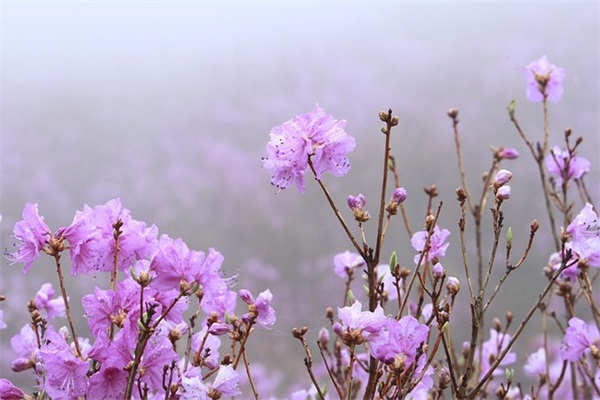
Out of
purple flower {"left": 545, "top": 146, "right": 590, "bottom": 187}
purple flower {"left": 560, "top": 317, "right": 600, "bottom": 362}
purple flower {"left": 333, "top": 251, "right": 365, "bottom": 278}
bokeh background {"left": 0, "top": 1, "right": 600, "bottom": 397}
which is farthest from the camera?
bokeh background {"left": 0, "top": 1, "right": 600, "bottom": 397}

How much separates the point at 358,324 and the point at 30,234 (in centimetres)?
38

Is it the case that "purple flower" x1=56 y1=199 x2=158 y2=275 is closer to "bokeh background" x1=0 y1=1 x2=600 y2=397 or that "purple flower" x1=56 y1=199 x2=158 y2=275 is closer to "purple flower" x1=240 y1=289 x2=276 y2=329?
"purple flower" x1=240 y1=289 x2=276 y2=329

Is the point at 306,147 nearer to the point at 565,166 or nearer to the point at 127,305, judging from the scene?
the point at 127,305

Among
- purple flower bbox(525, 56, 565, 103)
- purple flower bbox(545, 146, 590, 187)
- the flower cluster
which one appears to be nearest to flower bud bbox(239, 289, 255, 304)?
the flower cluster

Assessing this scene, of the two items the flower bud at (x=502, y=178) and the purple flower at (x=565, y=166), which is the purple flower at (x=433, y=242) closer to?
the flower bud at (x=502, y=178)

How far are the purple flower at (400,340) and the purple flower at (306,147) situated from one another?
191mm

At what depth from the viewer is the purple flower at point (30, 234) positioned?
2.45 ft

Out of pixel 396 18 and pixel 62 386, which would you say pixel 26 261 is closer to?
pixel 62 386

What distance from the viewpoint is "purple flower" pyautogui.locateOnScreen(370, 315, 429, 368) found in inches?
27.6

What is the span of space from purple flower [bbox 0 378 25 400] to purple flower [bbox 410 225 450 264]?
51cm

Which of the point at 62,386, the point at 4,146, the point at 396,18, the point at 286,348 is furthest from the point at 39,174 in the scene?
the point at 62,386

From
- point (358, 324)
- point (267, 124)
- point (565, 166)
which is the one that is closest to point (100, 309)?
point (358, 324)

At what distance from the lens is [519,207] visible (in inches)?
132

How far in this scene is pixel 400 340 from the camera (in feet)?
2.35
